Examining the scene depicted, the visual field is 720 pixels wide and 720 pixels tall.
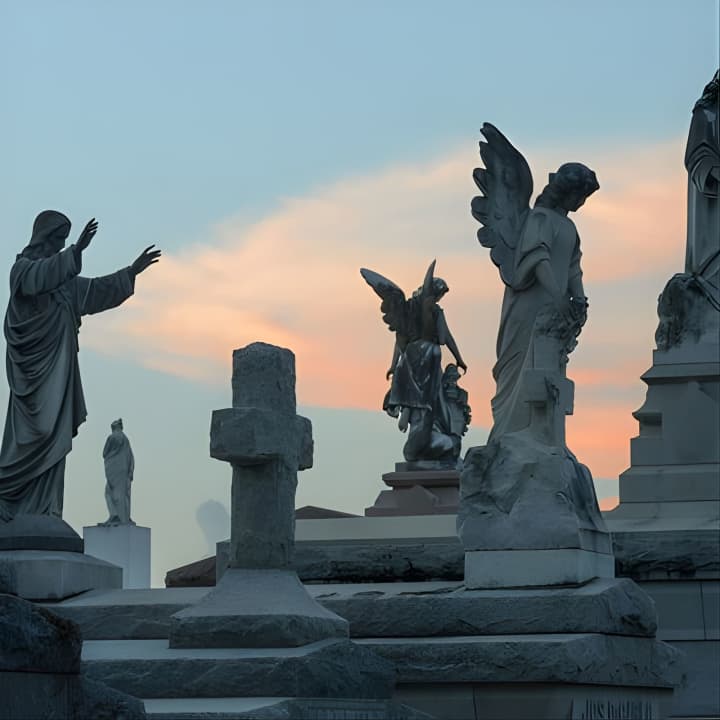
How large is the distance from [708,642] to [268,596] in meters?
4.70

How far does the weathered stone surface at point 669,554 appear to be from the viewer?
1234 centimetres

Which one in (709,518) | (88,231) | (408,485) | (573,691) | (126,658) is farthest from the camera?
(408,485)

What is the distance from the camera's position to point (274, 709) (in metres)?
7.30

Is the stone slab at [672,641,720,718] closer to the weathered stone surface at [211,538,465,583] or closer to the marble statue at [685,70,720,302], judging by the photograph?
the weathered stone surface at [211,538,465,583]

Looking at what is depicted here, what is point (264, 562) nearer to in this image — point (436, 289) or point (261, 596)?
point (261, 596)

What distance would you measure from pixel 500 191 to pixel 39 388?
3606 millimetres

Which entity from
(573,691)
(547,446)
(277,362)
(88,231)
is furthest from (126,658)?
(88,231)

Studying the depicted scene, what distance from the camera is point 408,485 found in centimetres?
1858

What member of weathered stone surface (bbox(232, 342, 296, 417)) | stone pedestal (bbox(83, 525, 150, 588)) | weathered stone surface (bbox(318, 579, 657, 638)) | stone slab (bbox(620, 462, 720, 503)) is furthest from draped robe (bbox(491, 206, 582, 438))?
stone pedestal (bbox(83, 525, 150, 588))

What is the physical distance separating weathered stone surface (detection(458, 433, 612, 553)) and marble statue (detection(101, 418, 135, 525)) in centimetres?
2023

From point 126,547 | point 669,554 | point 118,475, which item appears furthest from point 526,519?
point 118,475

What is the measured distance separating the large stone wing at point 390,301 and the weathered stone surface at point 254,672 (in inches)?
523

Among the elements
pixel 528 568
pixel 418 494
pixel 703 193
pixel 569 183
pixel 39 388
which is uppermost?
pixel 703 193

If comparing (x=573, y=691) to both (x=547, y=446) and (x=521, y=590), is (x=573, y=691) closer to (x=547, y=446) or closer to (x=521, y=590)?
(x=521, y=590)
